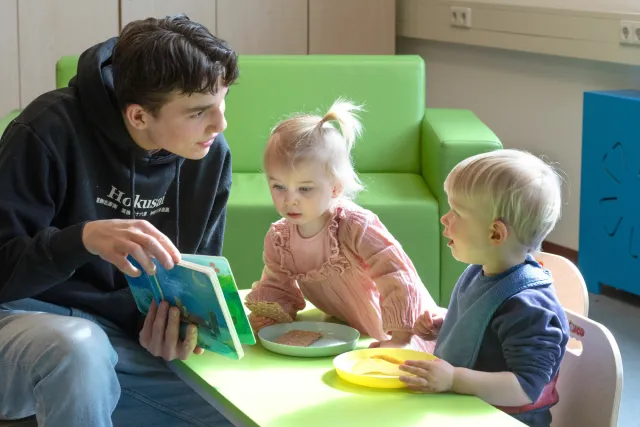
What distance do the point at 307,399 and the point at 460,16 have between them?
10.6 ft

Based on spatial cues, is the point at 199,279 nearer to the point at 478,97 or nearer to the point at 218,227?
the point at 218,227

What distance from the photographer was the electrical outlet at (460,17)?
454 cm

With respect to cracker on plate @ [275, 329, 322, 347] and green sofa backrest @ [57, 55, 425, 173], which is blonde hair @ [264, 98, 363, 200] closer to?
cracker on plate @ [275, 329, 322, 347]

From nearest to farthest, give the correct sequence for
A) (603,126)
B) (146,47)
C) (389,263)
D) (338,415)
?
(338,415) → (146,47) → (389,263) → (603,126)

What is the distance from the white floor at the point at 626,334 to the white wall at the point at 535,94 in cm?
57

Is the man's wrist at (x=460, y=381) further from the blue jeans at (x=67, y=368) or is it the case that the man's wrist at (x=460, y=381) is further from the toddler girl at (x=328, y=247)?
the blue jeans at (x=67, y=368)

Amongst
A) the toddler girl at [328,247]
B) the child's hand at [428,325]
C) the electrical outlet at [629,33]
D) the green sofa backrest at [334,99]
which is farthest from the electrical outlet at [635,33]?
the child's hand at [428,325]

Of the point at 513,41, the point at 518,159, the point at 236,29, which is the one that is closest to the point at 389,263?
the point at 518,159

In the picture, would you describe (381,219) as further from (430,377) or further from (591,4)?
(430,377)

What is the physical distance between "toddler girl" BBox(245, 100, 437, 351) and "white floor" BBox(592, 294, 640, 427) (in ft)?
2.82

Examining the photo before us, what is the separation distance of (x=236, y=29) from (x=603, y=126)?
5.81ft

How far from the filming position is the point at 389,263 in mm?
1992

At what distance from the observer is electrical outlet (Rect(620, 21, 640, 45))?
3641 mm

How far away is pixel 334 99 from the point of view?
11.8 ft
